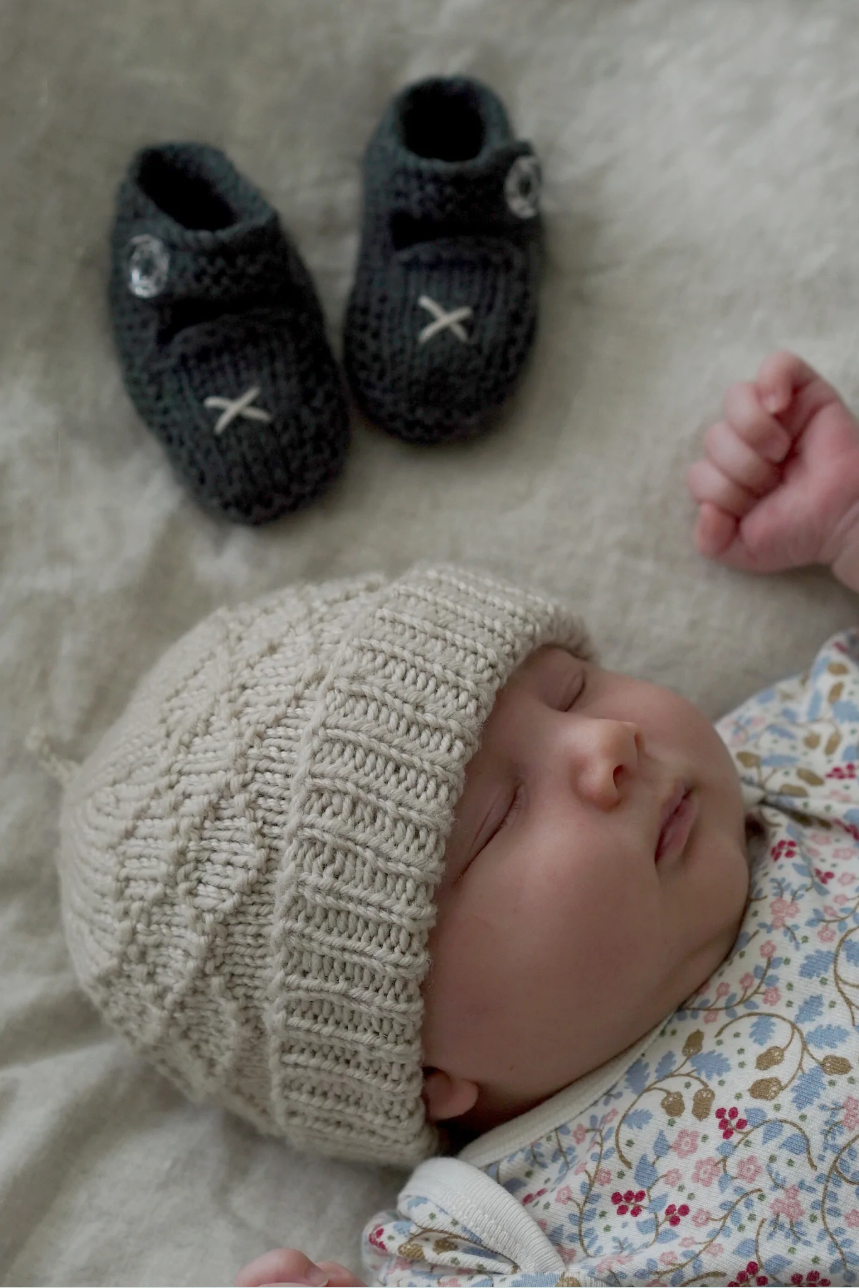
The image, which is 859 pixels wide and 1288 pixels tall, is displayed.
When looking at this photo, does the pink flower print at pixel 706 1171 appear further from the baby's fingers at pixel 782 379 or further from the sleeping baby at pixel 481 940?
the baby's fingers at pixel 782 379

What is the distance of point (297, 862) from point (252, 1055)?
9.3 inches

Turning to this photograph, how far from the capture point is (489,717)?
1.10m

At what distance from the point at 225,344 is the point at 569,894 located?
751 millimetres

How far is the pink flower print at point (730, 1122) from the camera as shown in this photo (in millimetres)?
1047

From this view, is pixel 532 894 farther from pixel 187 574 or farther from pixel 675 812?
pixel 187 574

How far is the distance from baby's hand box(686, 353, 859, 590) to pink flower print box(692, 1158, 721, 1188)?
656 mm

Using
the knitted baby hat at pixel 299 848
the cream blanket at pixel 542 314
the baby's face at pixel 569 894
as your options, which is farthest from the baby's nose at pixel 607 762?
the cream blanket at pixel 542 314

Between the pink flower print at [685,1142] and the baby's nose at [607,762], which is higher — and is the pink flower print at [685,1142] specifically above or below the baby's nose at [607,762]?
below

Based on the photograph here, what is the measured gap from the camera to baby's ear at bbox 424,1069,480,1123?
3.69 ft

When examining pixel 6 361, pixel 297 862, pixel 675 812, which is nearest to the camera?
pixel 297 862

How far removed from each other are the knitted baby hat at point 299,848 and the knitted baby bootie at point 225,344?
252 millimetres

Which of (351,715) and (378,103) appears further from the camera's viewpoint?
(378,103)

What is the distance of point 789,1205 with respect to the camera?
101cm

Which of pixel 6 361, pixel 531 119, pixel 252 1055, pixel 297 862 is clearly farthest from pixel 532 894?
pixel 531 119
